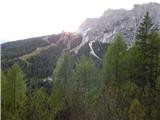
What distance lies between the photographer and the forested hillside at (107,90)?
31141 millimetres

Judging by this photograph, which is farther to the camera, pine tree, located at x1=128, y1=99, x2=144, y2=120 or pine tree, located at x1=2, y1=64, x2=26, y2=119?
pine tree, located at x1=2, y1=64, x2=26, y2=119

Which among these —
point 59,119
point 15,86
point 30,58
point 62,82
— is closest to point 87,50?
point 30,58

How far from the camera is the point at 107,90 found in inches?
1288

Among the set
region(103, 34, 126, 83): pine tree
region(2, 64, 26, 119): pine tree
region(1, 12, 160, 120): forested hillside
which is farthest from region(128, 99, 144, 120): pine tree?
region(2, 64, 26, 119): pine tree

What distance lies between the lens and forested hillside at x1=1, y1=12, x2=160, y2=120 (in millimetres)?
31141

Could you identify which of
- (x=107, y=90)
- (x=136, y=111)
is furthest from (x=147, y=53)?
(x=136, y=111)

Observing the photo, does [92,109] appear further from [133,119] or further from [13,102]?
[13,102]

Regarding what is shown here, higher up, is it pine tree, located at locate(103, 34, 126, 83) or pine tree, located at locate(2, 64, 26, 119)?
pine tree, located at locate(103, 34, 126, 83)

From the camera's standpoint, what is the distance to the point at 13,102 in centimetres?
5359

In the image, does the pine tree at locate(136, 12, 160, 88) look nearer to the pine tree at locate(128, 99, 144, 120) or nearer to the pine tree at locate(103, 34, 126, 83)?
the pine tree at locate(103, 34, 126, 83)

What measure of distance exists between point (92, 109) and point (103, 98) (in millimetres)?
1149

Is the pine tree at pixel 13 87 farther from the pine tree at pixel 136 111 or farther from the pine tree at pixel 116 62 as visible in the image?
the pine tree at pixel 136 111

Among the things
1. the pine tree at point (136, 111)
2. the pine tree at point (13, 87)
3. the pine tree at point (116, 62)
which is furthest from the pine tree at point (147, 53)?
the pine tree at point (136, 111)

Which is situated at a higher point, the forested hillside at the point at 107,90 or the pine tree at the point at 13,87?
the forested hillside at the point at 107,90
